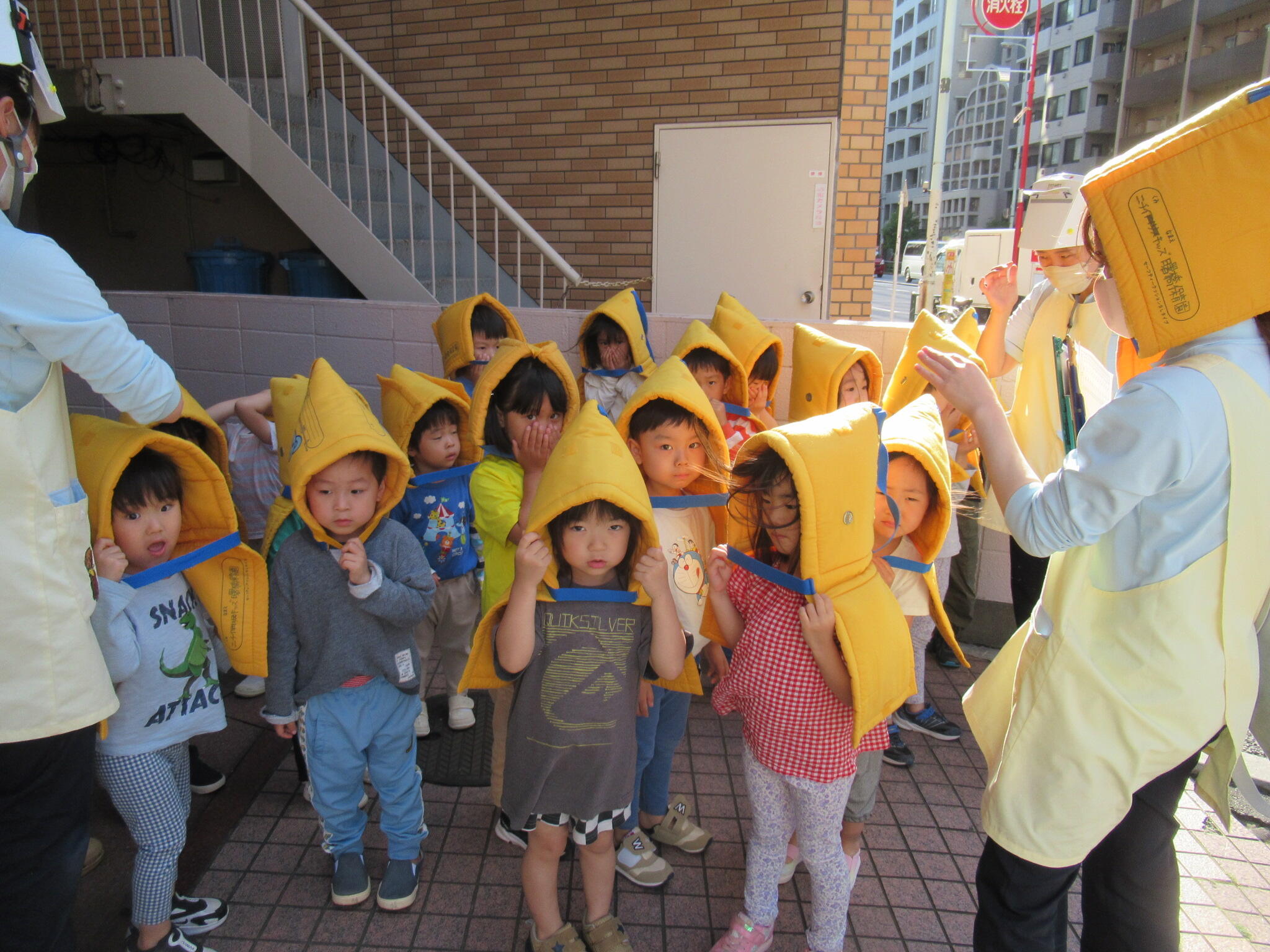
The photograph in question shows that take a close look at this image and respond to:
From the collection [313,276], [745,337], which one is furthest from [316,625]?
[313,276]

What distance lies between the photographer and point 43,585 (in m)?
1.58

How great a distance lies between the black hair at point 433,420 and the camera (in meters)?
3.00

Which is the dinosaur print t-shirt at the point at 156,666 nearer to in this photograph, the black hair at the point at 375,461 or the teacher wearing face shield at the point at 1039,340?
the black hair at the point at 375,461

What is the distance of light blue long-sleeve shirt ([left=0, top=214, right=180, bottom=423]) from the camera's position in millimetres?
1560

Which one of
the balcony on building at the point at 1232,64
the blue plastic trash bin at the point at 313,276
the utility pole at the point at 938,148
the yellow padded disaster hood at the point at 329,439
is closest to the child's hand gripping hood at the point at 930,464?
the yellow padded disaster hood at the point at 329,439

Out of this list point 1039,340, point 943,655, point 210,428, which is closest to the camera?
point 210,428

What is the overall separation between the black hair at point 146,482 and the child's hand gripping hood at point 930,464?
189cm

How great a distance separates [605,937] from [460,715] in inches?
53.0

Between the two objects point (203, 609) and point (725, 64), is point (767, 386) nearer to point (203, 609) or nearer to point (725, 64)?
point (203, 609)

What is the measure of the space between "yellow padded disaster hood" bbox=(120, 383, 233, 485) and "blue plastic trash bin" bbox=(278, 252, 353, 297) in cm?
428

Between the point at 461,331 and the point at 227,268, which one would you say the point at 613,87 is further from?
the point at 461,331

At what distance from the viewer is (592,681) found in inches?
79.5

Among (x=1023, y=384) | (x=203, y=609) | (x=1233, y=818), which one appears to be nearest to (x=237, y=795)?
(x=203, y=609)

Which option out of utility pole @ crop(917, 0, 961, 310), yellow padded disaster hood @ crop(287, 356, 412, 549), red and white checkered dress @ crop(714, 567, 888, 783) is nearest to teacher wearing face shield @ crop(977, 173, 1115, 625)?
red and white checkered dress @ crop(714, 567, 888, 783)
